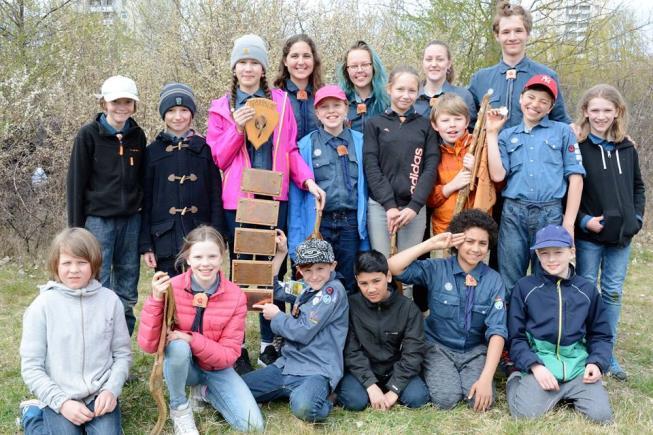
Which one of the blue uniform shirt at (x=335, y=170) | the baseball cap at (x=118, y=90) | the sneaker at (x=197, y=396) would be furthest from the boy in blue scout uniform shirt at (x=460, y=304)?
the baseball cap at (x=118, y=90)

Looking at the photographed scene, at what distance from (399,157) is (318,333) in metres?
1.39

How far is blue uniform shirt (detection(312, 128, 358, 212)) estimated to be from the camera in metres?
4.37

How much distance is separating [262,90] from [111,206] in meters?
1.36

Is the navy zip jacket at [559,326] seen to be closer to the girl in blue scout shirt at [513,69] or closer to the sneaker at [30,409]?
the girl in blue scout shirt at [513,69]

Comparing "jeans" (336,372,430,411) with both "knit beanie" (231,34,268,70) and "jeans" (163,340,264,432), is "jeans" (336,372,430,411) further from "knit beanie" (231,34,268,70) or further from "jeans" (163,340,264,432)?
"knit beanie" (231,34,268,70)

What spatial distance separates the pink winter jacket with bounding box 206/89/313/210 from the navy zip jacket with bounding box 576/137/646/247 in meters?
2.04

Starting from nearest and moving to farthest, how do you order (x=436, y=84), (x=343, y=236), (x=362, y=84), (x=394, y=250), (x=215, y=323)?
(x=215, y=323)
(x=394, y=250)
(x=343, y=236)
(x=362, y=84)
(x=436, y=84)

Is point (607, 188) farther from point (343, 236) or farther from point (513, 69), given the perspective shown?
point (343, 236)

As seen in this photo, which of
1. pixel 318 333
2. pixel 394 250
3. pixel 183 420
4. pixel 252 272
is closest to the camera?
pixel 183 420

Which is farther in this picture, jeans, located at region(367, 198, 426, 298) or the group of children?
jeans, located at region(367, 198, 426, 298)

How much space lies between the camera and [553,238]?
386 cm

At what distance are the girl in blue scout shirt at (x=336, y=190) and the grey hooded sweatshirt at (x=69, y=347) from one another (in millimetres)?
1428

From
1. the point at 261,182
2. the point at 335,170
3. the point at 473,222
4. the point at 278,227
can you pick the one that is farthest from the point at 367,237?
the point at 261,182

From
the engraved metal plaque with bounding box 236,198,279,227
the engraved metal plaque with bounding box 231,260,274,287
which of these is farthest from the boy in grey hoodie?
the engraved metal plaque with bounding box 236,198,279,227
